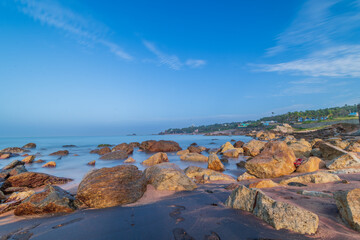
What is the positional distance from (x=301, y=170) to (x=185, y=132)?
6986 inches

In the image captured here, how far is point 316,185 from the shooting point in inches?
209

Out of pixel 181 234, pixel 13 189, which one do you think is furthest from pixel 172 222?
pixel 13 189

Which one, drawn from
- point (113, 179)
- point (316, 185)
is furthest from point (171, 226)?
point (316, 185)

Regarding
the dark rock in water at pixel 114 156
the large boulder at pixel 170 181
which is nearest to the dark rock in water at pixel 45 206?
the large boulder at pixel 170 181

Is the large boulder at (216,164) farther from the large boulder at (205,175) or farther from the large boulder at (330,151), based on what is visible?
the large boulder at (330,151)

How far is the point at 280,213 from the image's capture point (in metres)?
2.96

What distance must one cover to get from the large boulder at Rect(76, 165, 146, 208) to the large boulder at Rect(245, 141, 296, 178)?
530cm

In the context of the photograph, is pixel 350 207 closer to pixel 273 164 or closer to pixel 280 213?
pixel 280 213

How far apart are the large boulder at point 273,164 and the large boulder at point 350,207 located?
4.82 metres

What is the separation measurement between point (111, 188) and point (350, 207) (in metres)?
5.53

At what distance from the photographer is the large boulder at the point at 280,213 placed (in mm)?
2744

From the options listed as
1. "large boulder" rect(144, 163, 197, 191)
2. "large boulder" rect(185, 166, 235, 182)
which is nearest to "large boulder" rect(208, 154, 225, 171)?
"large boulder" rect(185, 166, 235, 182)

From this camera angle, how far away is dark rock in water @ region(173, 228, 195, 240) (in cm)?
283

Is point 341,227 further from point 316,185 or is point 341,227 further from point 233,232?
point 316,185
